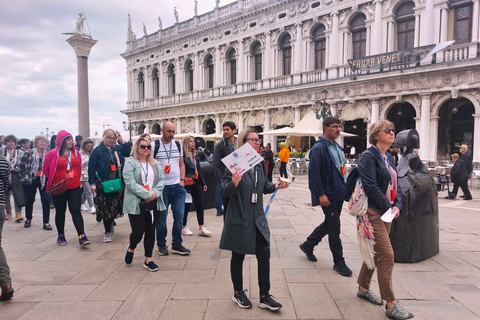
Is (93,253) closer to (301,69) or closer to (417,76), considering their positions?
(417,76)

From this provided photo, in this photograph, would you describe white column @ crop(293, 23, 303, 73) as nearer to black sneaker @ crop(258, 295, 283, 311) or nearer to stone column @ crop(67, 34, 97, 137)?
stone column @ crop(67, 34, 97, 137)

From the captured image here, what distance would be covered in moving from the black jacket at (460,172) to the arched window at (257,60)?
19091mm

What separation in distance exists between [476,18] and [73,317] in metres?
21.7

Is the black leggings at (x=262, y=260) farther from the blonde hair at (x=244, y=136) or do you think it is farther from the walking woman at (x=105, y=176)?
the walking woman at (x=105, y=176)

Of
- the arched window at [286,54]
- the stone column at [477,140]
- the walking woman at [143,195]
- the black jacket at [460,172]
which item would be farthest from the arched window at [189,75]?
the walking woman at [143,195]

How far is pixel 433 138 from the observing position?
1898cm

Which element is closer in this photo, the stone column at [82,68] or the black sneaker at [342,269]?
the black sneaker at [342,269]

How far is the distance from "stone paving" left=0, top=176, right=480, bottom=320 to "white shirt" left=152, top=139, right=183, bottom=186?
3.71 ft

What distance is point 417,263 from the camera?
4.55 meters

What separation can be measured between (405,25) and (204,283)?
70.7 feet

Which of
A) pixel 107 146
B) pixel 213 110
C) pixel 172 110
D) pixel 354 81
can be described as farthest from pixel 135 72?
pixel 107 146

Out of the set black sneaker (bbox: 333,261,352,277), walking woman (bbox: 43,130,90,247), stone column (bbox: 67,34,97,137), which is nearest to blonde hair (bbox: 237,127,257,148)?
black sneaker (bbox: 333,261,352,277)

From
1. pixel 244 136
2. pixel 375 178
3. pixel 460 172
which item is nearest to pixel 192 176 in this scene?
pixel 244 136

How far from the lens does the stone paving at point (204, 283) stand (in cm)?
324
